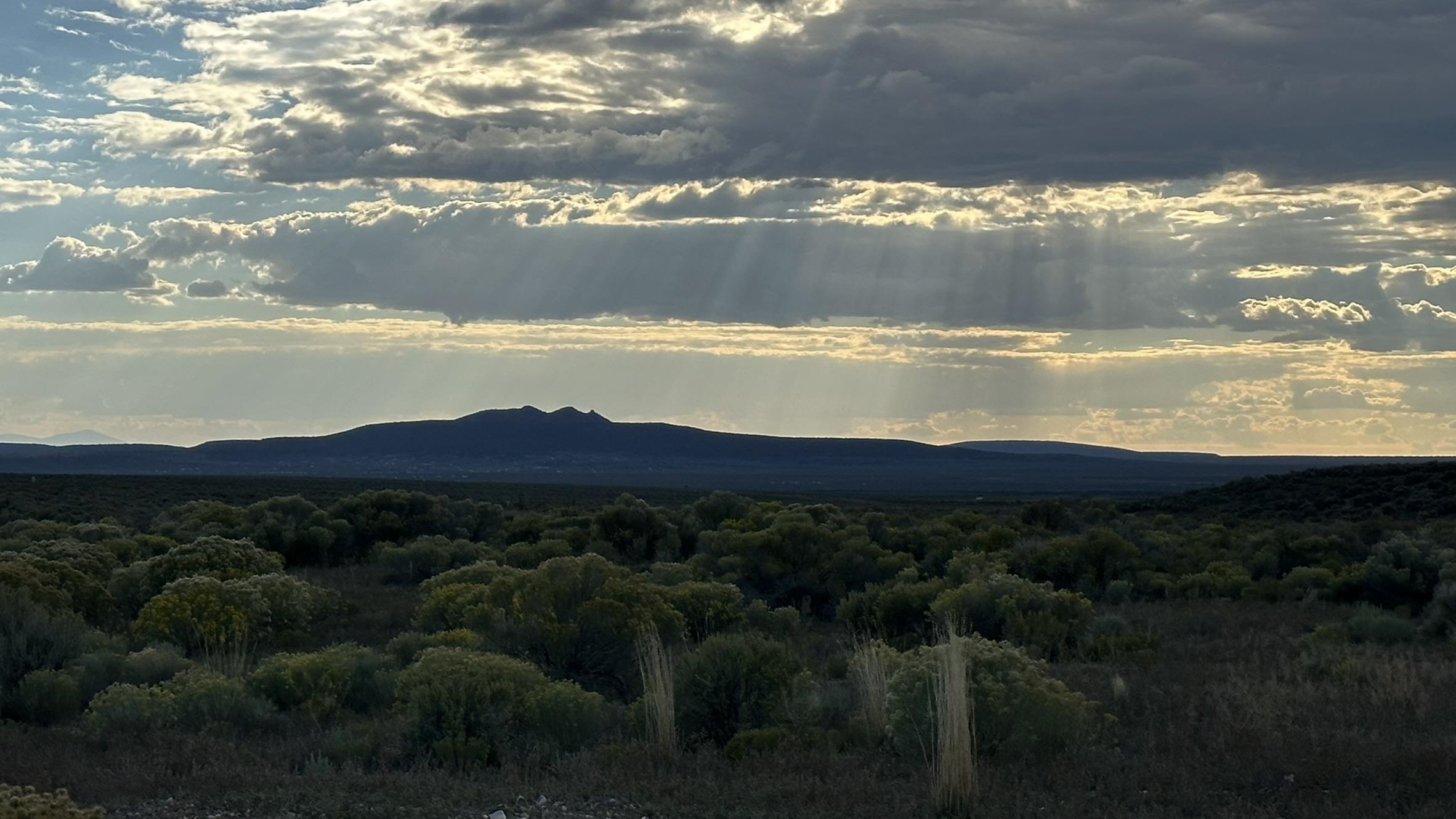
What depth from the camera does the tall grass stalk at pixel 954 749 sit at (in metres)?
8.95

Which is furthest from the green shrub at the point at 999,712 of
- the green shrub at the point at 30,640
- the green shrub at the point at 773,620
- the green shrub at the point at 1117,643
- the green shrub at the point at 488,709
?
the green shrub at the point at 30,640

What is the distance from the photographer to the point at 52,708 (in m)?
12.5

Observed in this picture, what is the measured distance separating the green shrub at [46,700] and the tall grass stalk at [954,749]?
8.02 meters

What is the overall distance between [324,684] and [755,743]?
4.68 m

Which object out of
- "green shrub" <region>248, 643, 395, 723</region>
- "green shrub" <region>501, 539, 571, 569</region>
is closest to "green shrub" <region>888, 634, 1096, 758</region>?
"green shrub" <region>248, 643, 395, 723</region>

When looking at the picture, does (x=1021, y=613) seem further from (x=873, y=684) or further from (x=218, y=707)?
(x=218, y=707)

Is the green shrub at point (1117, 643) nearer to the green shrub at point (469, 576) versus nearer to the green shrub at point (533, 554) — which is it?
the green shrub at point (469, 576)

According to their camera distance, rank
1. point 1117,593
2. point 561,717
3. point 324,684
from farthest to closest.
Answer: point 1117,593
point 324,684
point 561,717

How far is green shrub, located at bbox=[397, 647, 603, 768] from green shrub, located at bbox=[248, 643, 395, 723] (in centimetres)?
160

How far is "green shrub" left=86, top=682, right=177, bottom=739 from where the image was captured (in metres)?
11.4

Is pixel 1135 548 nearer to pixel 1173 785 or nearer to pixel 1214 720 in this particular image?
pixel 1214 720

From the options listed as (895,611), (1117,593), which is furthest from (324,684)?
(1117,593)

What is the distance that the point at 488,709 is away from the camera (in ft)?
36.0

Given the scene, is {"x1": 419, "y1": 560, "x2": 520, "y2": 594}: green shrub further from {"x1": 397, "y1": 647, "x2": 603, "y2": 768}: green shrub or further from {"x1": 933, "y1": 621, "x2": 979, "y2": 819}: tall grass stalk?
{"x1": 933, "y1": 621, "x2": 979, "y2": 819}: tall grass stalk
